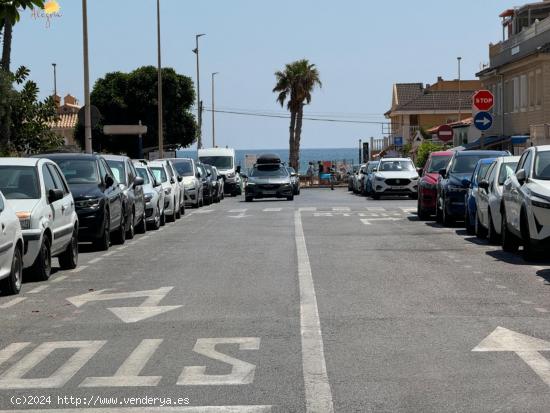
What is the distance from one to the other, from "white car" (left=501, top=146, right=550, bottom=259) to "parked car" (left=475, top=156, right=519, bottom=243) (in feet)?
3.86

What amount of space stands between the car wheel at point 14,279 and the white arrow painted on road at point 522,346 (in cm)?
567

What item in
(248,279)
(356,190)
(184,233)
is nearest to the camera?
(248,279)

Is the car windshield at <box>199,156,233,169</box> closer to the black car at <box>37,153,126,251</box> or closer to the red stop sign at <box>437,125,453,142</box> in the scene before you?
the red stop sign at <box>437,125,453,142</box>

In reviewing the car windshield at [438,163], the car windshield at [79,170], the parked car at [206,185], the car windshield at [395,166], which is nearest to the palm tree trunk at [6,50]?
the parked car at [206,185]

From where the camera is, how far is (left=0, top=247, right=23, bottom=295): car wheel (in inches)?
539

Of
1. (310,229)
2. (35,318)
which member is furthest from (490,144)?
(35,318)

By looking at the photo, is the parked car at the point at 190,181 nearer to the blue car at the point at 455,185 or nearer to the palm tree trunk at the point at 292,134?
the blue car at the point at 455,185

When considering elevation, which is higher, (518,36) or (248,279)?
(518,36)

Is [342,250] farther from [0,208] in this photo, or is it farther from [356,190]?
[356,190]

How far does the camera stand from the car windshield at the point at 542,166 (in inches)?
693

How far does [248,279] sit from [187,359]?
241 inches

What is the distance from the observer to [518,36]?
5797 cm

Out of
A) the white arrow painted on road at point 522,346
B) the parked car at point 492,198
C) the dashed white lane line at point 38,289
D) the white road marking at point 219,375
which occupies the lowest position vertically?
the dashed white lane line at point 38,289

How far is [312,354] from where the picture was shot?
30.0 ft
